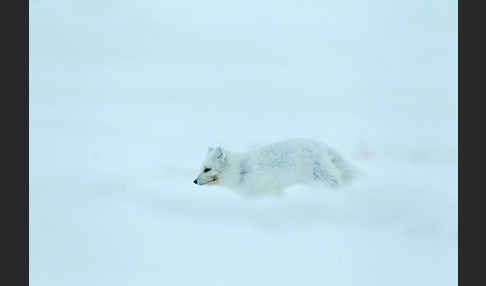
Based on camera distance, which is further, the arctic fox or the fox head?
the fox head

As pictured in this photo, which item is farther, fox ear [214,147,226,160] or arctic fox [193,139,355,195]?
fox ear [214,147,226,160]

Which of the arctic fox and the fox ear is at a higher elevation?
the fox ear

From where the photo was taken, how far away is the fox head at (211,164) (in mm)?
4809

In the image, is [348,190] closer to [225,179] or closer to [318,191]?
[318,191]

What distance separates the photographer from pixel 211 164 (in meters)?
4.82

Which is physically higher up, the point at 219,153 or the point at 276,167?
the point at 219,153

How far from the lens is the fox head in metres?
4.81

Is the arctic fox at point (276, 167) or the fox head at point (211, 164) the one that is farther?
the fox head at point (211, 164)

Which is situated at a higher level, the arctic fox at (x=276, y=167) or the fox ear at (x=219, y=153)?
the fox ear at (x=219, y=153)

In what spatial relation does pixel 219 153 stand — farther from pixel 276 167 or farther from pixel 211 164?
pixel 276 167

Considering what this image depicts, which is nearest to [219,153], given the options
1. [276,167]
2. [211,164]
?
[211,164]

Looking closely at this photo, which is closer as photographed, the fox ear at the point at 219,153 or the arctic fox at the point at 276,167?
the arctic fox at the point at 276,167

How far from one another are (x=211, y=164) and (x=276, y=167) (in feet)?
2.25

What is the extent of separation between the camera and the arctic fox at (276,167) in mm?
4625
